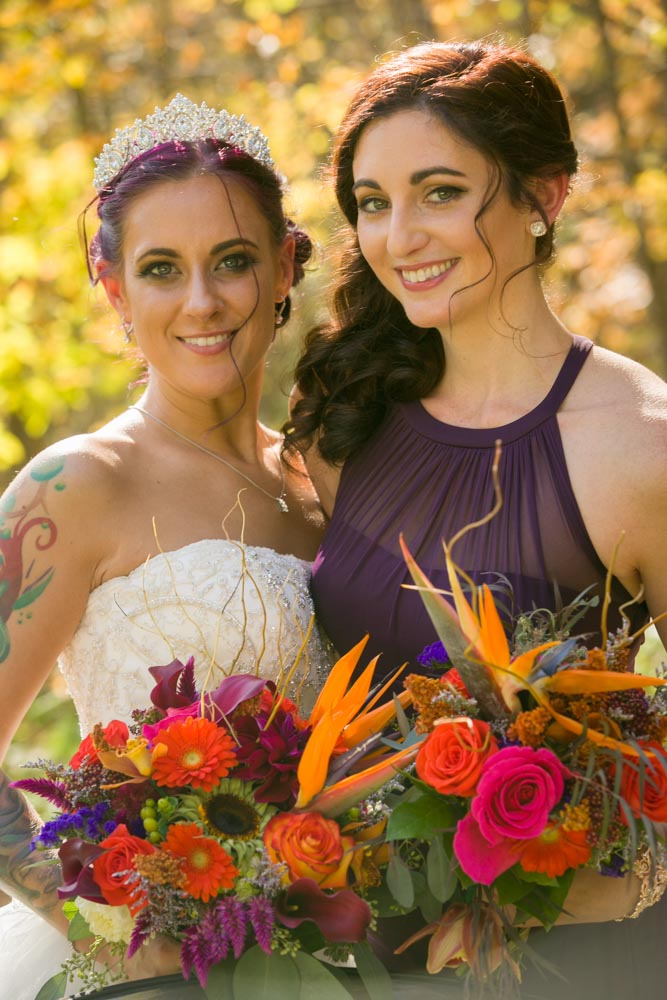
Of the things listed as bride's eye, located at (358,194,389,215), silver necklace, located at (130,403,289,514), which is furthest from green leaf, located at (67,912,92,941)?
bride's eye, located at (358,194,389,215)

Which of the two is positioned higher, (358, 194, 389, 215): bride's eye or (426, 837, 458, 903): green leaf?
(358, 194, 389, 215): bride's eye

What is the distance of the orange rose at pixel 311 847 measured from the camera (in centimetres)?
236

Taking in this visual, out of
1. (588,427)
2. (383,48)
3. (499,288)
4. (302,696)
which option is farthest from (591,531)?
(383,48)

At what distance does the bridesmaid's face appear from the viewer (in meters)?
3.27

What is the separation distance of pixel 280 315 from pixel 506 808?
236 cm

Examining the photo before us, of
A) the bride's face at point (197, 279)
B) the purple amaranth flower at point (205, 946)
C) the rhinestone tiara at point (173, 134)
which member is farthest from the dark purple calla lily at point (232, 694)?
the rhinestone tiara at point (173, 134)

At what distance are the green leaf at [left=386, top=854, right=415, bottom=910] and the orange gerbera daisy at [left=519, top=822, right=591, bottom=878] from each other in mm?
233

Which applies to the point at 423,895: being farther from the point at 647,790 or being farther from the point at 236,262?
the point at 236,262

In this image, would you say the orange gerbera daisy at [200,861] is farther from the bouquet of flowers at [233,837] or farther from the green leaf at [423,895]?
the green leaf at [423,895]

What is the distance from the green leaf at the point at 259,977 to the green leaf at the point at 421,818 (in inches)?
14.0

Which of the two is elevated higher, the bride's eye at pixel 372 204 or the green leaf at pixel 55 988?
the bride's eye at pixel 372 204

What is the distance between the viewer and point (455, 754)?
229 cm

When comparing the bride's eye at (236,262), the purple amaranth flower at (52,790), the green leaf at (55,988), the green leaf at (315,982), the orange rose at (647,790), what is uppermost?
the bride's eye at (236,262)

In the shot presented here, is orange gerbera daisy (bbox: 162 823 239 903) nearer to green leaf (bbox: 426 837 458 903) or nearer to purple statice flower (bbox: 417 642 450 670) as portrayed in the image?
green leaf (bbox: 426 837 458 903)
